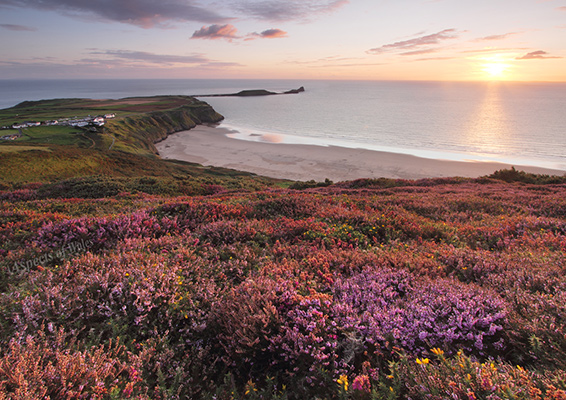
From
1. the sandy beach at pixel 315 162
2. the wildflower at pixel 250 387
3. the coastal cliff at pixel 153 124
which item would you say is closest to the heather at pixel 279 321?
the wildflower at pixel 250 387

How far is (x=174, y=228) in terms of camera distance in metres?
8.02

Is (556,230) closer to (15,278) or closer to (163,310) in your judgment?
(163,310)

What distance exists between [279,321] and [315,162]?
5565 centimetres

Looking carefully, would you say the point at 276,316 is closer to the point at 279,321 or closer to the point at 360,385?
the point at 279,321

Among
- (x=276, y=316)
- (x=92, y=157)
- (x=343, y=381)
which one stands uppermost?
(x=92, y=157)

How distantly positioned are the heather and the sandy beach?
43195mm

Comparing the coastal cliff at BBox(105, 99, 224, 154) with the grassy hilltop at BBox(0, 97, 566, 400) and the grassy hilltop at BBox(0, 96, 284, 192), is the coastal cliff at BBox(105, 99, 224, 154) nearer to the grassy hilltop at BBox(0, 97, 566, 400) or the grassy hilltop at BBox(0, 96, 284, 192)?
the grassy hilltop at BBox(0, 96, 284, 192)

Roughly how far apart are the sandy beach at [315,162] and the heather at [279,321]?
4320 cm

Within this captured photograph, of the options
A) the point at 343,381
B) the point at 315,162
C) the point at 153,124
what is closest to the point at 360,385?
the point at 343,381

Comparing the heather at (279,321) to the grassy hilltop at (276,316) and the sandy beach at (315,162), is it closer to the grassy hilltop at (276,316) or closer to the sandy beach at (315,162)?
the grassy hilltop at (276,316)

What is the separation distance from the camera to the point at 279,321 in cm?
379

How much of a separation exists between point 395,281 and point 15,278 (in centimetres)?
700

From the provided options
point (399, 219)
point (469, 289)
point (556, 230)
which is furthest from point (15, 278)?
point (556, 230)

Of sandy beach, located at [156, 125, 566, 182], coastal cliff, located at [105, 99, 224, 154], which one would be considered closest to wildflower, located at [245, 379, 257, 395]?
sandy beach, located at [156, 125, 566, 182]
